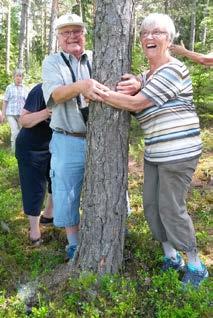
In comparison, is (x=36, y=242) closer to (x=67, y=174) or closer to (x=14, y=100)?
(x=67, y=174)

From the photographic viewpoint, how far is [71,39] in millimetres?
4059

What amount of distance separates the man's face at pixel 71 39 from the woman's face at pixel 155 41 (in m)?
0.72

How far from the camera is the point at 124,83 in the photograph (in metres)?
3.67

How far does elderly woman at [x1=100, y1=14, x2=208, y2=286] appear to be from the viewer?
3.55m

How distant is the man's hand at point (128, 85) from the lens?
368 cm

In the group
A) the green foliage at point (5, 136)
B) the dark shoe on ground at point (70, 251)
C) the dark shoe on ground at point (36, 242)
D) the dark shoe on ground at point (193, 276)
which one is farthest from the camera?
the green foliage at point (5, 136)

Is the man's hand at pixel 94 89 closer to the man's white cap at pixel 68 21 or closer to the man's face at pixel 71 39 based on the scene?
the man's face at pixel 71 39

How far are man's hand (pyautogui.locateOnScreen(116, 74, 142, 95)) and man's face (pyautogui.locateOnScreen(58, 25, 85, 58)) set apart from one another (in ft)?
2.11

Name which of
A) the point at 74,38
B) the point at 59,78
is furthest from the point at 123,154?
the point at 74,38

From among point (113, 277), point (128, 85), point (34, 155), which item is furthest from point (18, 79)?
point (113, 277)

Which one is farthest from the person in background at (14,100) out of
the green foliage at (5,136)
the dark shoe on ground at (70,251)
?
the dark shoe on ground at (70,251)

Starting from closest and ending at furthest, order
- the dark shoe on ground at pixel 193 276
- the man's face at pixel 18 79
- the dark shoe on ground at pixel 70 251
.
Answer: the dark shoe on ground at pixel 193 276, the dark shoe on ground at pixel 70 251, the man's face at pixel 18 79

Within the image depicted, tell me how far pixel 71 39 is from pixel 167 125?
4.13ft

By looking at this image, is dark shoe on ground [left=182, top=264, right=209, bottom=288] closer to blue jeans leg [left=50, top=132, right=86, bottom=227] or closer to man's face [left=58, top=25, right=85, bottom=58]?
blue jeans leg [left=50, top=132, right=86, bottom=227]
